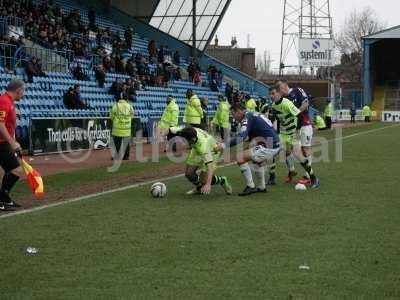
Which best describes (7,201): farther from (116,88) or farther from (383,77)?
(383,77)

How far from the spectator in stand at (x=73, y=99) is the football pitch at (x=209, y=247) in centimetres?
1354

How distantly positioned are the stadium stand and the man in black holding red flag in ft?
34.5

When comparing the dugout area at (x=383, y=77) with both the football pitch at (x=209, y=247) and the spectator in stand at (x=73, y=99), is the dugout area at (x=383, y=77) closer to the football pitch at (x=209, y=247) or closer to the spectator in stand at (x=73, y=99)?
the spectator in stand at (x=73, y=99)

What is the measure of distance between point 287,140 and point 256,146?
1.63 metres

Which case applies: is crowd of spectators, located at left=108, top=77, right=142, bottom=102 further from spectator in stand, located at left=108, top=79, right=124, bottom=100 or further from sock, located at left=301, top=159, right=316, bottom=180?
sock, located at left=301, top=159, right=316, bottom=180

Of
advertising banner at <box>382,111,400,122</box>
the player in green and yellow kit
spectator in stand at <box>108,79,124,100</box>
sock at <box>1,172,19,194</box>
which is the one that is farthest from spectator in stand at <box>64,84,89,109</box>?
advertising banner at <box>382,111,400,122</box>

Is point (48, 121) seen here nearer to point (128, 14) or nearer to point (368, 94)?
point (128, 14)

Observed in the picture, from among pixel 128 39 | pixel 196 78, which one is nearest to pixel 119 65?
pixel 128 39

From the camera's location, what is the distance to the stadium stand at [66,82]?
77.1 feet

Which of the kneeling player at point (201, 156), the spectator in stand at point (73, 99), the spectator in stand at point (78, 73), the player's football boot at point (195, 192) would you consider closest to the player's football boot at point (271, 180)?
the kneeling player at point (201, 156)

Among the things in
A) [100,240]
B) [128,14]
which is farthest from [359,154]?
[128,14]

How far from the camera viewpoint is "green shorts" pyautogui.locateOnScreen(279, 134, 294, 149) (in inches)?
537

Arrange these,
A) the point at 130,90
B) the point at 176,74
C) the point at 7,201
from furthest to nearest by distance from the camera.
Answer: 1. the point at 176,74
2. the point at 130,90
3. the point at 7,201

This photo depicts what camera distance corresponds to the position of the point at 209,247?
7438mm
